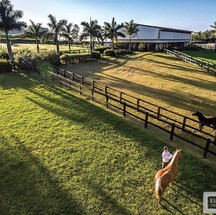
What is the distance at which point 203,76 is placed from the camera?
1022 inches

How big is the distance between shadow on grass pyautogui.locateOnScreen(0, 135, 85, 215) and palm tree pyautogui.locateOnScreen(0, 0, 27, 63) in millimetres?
18335

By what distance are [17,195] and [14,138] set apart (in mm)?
3889

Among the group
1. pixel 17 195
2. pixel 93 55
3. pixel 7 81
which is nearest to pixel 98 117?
pixel 17 195

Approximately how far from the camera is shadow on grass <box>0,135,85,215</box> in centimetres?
608

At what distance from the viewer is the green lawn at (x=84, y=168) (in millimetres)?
6230

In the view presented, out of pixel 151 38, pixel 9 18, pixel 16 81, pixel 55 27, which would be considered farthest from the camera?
pixel 151 38

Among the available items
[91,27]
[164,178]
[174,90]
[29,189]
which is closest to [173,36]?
[91,27]

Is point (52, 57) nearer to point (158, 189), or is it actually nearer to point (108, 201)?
point (108, 201)

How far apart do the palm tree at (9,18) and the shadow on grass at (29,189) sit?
60.2 ft

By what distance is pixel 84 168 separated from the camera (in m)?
7.77

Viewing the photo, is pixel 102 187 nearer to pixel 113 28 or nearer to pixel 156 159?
pixel 156 159

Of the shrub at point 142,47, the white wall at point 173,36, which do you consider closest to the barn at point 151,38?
the white wall at point 173,36

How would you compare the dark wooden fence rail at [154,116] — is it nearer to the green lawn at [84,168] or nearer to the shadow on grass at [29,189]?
the green lawn at [84,168]

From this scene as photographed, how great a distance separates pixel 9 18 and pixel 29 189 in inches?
928
